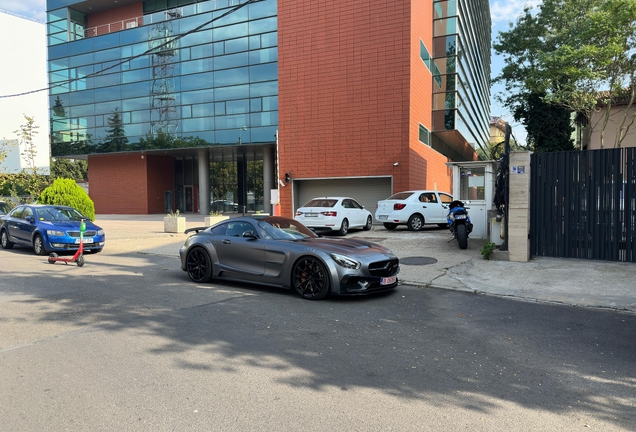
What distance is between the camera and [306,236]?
8.27m

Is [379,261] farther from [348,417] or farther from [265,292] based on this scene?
[348,417]

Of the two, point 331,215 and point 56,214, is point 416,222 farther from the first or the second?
point 56,214

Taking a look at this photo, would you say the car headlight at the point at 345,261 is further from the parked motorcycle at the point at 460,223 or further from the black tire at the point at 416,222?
the black tire at the point at 416,222

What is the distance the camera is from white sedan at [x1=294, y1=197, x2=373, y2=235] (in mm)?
16562

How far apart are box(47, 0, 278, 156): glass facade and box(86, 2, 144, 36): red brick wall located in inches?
12.1

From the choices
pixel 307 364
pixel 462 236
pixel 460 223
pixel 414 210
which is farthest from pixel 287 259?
pixel 414 210

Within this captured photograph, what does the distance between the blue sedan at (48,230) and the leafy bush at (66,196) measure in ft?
19.5

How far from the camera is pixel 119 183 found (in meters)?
37.6

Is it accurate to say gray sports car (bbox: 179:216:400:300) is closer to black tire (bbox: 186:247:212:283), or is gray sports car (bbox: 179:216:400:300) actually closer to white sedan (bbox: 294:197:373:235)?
black tire (bbox: 186:247:212:283)

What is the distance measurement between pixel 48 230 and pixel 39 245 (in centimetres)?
68

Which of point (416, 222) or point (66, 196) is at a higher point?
point (66, 196)

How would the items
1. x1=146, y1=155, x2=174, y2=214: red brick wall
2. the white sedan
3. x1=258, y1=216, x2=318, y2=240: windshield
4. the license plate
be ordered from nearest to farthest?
the license plate, x1=258, y1=216, x2=318, y2=240: windshield, the white sedan, x1=146, y1=155, x2=174, y2=214: red brick wall

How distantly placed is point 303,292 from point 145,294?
2.67 meters

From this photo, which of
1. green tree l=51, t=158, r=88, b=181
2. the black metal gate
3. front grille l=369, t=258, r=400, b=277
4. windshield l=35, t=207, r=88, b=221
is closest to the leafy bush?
windshield l=35, t=207, r=88, b=221
